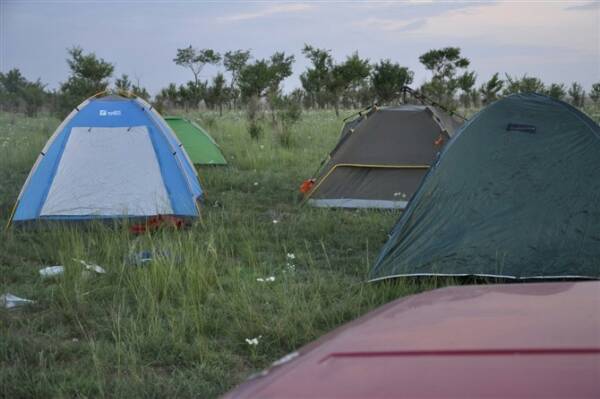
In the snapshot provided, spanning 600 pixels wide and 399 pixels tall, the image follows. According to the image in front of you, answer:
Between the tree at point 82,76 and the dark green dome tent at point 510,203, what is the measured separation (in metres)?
14.6

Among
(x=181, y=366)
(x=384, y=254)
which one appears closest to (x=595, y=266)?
(x=384, y=254)

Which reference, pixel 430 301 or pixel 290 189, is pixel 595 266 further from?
pixel 290 189

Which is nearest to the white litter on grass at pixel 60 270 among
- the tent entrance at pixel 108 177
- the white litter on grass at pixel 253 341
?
the tent entrance at pixel 108 177

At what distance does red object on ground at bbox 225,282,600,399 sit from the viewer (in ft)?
4.19

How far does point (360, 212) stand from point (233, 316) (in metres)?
3.93

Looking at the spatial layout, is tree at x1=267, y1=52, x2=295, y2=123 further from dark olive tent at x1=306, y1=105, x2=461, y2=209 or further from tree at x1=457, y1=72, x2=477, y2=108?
dark olive tent at x1=306, y1=105, x2=461, y2=209

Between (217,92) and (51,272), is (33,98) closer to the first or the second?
(217,92)

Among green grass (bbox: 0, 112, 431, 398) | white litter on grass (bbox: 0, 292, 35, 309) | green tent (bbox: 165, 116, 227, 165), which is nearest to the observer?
green grass (bbox: 0, 112, 431, 398)

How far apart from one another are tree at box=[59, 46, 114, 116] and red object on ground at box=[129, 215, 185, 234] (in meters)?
12.1

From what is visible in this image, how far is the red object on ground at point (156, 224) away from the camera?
705cm

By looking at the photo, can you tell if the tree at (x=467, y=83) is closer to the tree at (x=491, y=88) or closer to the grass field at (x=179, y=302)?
the tree at (x=491, y=88)

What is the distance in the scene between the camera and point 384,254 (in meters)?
5.30

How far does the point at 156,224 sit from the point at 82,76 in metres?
13.0

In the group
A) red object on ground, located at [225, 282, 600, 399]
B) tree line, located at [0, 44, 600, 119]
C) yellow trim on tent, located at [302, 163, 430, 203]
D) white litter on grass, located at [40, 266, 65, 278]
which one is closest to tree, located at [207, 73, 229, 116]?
tree line, located at [0, 44, 600, 119]
